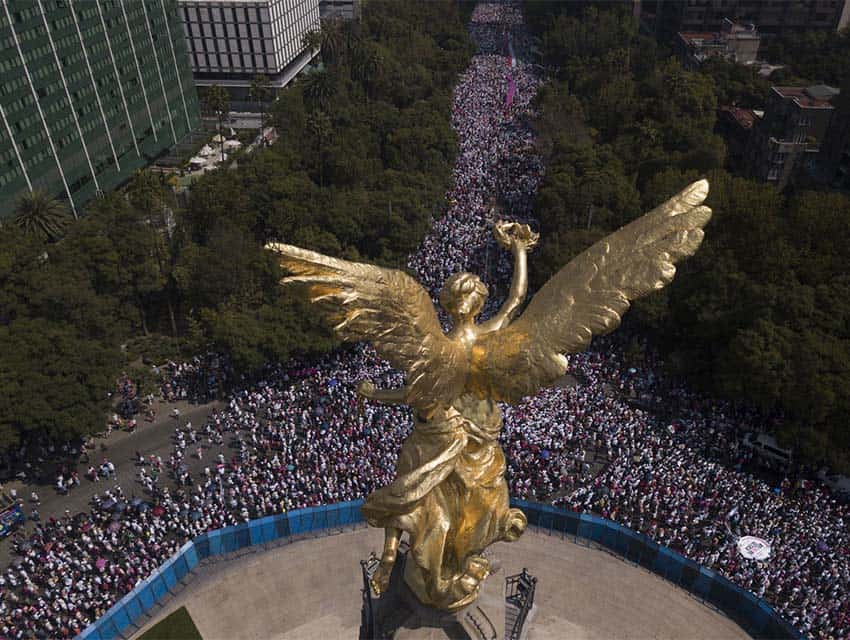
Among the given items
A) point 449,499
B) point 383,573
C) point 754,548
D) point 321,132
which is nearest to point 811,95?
point 321,132

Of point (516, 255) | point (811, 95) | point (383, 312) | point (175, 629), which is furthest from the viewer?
point (811, 95)

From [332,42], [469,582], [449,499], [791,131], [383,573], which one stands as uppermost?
[449,499]

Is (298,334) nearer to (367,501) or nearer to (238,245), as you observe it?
(238,245)

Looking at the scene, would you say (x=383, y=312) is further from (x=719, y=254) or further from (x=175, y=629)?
(x=719, y=254)

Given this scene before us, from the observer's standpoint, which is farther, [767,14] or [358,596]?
[767,14]

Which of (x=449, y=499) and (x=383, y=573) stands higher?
(x=449, y=499)

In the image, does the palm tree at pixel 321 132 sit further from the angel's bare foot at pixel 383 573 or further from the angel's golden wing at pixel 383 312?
the angel's bare foot at pixel 383 573

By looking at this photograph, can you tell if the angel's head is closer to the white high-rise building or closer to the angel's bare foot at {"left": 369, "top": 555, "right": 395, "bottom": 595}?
the angel's bare foot at {"left": 369, "top": 555, "right": 395, "bottom": 595}
